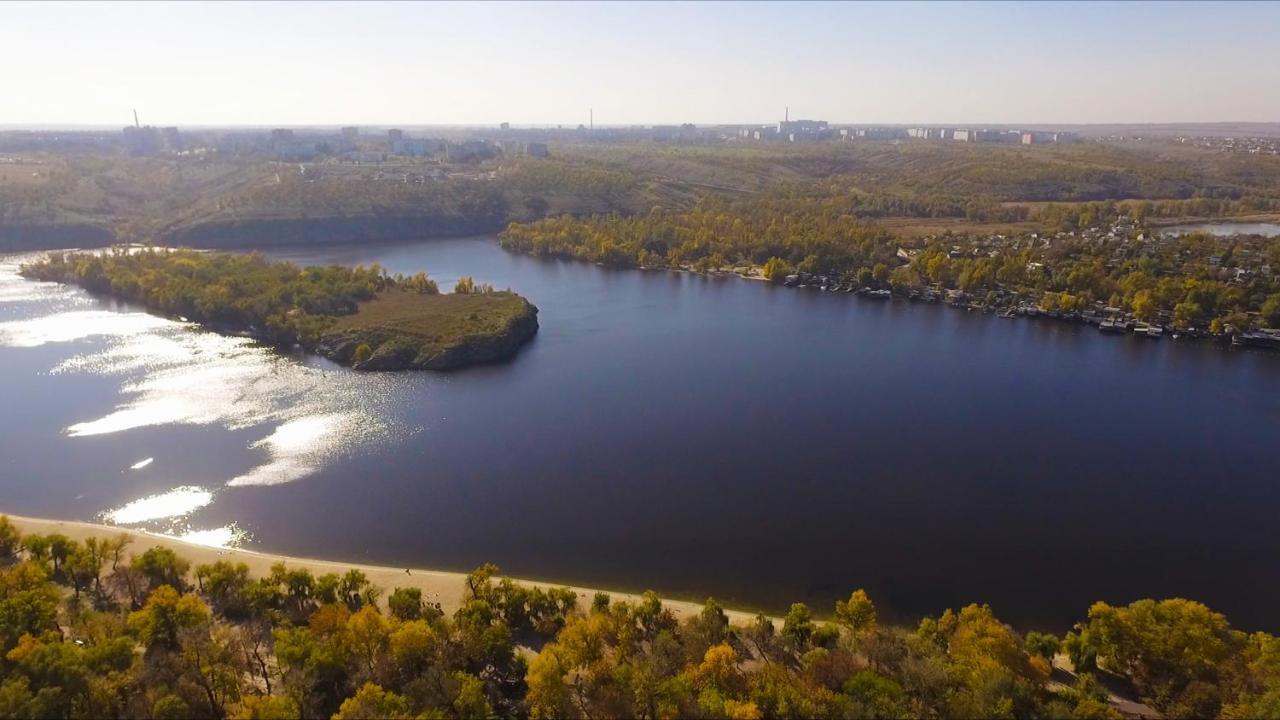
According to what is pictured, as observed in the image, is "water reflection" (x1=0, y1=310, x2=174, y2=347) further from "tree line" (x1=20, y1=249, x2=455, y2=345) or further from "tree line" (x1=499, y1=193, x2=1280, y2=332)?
"tree line" (x1=499, y1=193, x2=1280, y2=332)

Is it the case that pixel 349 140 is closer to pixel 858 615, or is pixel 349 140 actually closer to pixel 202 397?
A: pixel 202 397

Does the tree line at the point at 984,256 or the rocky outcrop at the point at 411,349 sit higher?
Answer: the tree line at the point at 984,256

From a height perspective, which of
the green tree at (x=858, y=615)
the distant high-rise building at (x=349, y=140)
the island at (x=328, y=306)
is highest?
the distant high-rise building at (x=349, y=140)

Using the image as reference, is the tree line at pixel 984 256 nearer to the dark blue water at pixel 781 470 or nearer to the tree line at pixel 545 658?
the dark blue water at pixel 781 470

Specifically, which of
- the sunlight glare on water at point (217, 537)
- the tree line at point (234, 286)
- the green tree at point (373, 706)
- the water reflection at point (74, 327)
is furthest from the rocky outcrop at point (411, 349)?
the green tree at point (373, 706)

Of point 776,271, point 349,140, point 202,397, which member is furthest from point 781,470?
point 349,140
